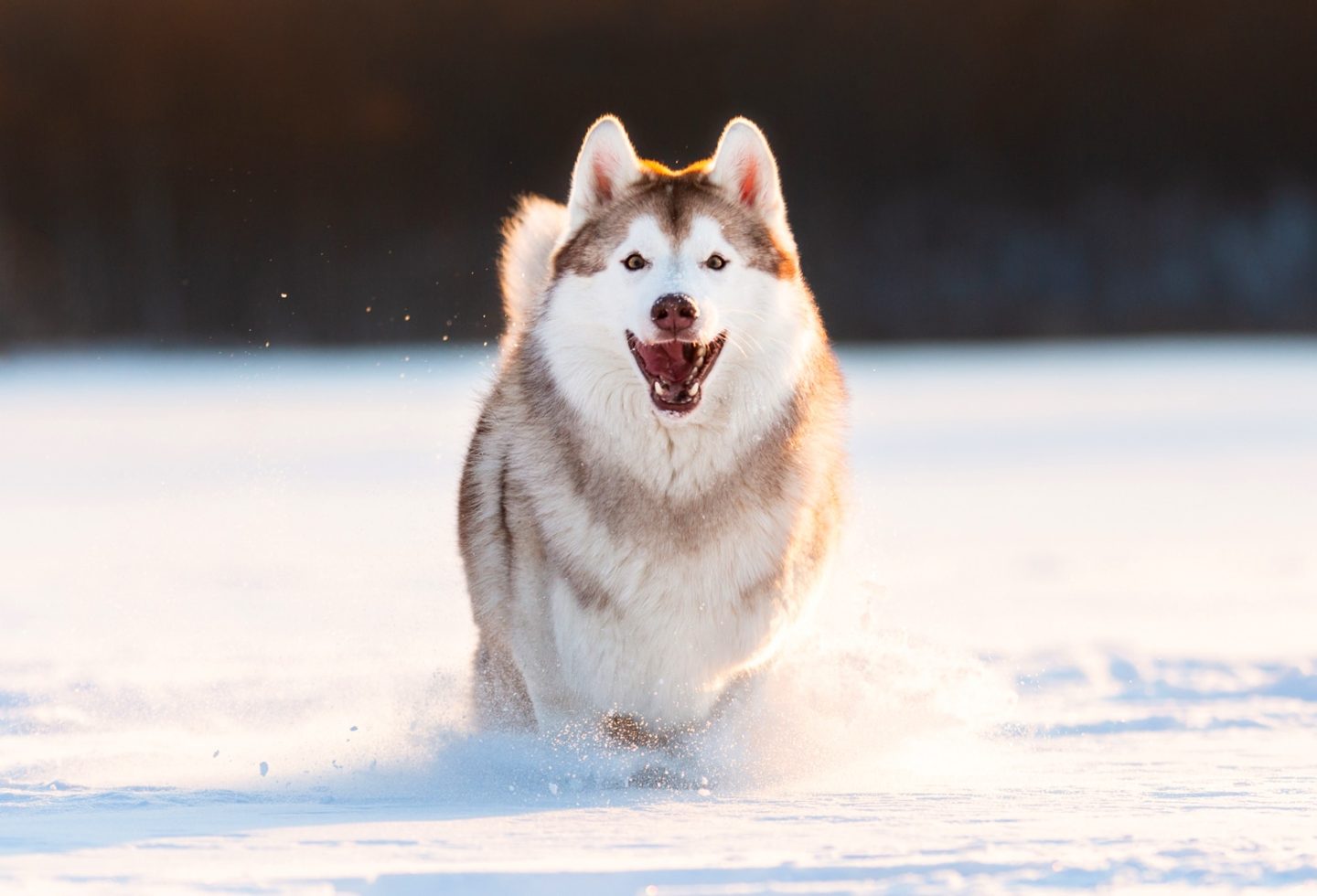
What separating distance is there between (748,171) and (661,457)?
0.88m

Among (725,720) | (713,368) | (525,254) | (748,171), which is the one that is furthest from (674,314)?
(525,254)

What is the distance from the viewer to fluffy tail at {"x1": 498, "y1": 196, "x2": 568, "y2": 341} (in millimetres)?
5184

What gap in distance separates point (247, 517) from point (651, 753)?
7.33 meters

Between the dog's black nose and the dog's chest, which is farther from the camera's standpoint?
the dog's chest

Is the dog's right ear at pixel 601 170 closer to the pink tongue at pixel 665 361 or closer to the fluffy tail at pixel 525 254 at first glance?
the fluffy tail at pixel 525 254

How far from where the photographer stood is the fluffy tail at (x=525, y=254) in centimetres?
518

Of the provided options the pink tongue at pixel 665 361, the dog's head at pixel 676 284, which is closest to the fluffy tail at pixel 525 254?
the dog's head at pixel 676 284

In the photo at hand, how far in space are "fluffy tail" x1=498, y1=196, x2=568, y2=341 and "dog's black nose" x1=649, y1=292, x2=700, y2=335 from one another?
0.96 m

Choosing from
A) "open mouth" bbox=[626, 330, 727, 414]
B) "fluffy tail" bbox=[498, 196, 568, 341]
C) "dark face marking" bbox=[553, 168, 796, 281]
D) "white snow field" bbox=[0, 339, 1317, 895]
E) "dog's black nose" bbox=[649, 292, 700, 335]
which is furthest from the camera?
"fluffy tail" bbox=[498, 196, 568, 341]

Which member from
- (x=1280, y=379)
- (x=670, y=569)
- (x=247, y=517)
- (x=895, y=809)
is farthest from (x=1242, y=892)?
(x=1280, y=379)

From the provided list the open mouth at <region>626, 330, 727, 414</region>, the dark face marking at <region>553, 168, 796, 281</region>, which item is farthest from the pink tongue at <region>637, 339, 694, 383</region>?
the dark face marking at <region>553, 168, 796, 281</region>

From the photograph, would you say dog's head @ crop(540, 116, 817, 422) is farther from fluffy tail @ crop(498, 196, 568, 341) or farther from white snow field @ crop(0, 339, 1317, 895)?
white snow field @ crop(0, 339, 1317, 895)

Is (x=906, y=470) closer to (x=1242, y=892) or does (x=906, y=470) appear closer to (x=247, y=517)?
(x=247, y=517)

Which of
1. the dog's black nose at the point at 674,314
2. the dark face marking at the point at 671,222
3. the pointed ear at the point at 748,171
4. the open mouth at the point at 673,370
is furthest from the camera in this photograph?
the pointed ear at the point at 748,171
